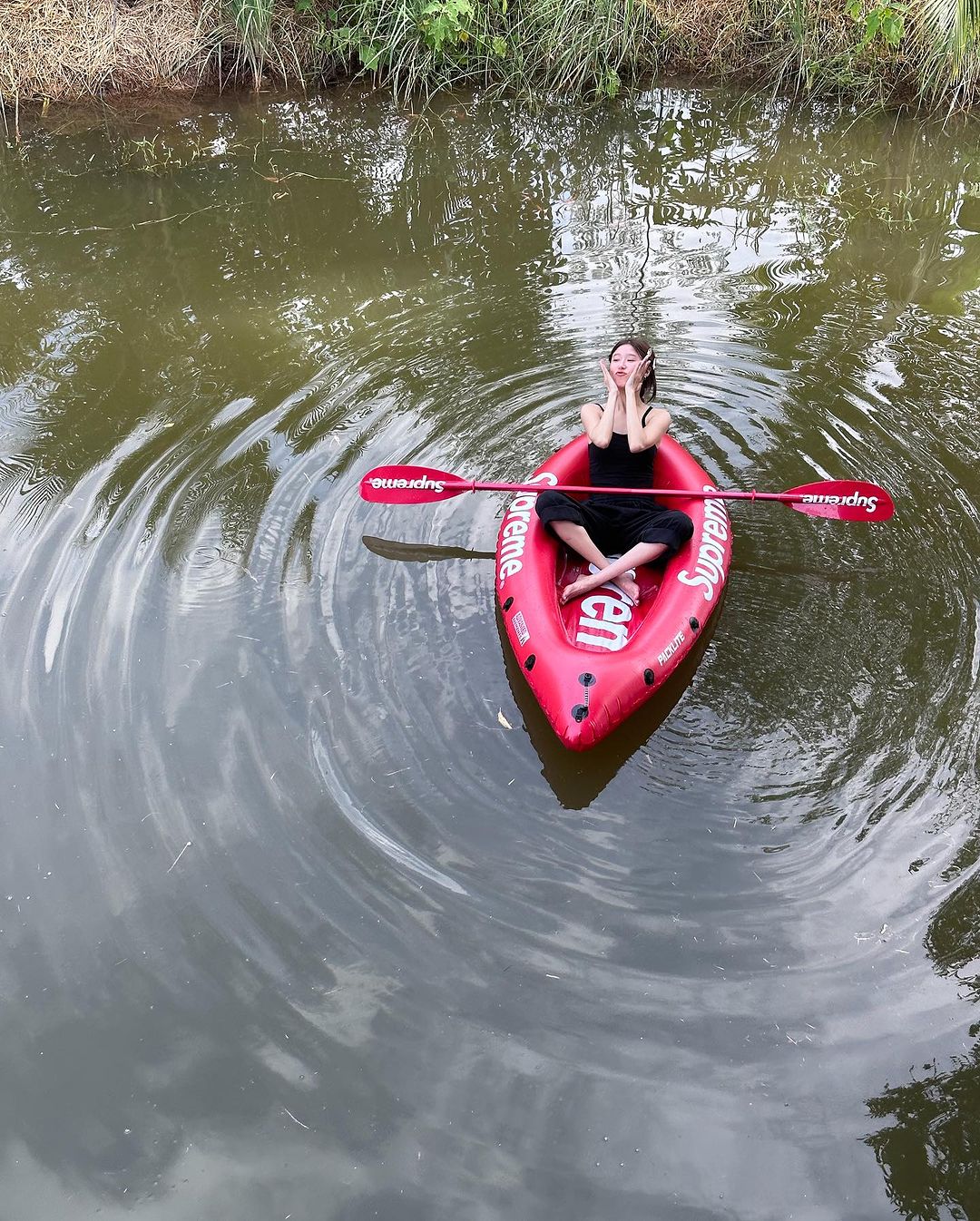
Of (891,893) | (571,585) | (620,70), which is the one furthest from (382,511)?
(620,70)

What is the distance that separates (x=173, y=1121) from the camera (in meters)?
2.81

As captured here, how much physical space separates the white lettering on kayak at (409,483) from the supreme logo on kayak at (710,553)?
127 centimetres

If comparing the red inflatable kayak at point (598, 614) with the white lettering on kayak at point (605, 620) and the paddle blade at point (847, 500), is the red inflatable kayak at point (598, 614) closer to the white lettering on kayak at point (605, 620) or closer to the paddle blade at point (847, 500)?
the white lettering on kayak at point (605, 620)

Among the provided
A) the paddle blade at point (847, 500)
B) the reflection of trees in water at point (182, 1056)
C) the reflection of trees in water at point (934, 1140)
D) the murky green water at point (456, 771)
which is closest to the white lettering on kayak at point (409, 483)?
the murky green water at point (456, 771)

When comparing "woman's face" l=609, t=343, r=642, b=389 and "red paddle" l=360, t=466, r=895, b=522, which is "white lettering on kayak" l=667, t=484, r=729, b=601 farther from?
"woman's face" l=609, t=343, r=642, b=389

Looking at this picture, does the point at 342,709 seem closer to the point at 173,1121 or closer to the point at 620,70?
the point at 173,1121

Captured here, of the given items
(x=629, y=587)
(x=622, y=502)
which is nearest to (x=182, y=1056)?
(x=629, y=587)

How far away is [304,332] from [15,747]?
10.7 feet

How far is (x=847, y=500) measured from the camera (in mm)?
4441

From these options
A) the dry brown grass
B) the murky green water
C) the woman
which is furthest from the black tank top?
the dry brown grass

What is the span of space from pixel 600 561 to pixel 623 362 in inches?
41.3

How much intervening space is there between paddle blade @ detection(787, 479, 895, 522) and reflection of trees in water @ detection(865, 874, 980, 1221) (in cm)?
218

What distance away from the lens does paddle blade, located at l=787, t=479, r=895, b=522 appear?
4.43m

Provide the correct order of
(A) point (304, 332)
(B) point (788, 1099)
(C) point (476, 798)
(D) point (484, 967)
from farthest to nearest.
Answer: (A) point (304, 332), (C) point (476, 798), (D) point (484, 967), (B) point (788, 1099)
